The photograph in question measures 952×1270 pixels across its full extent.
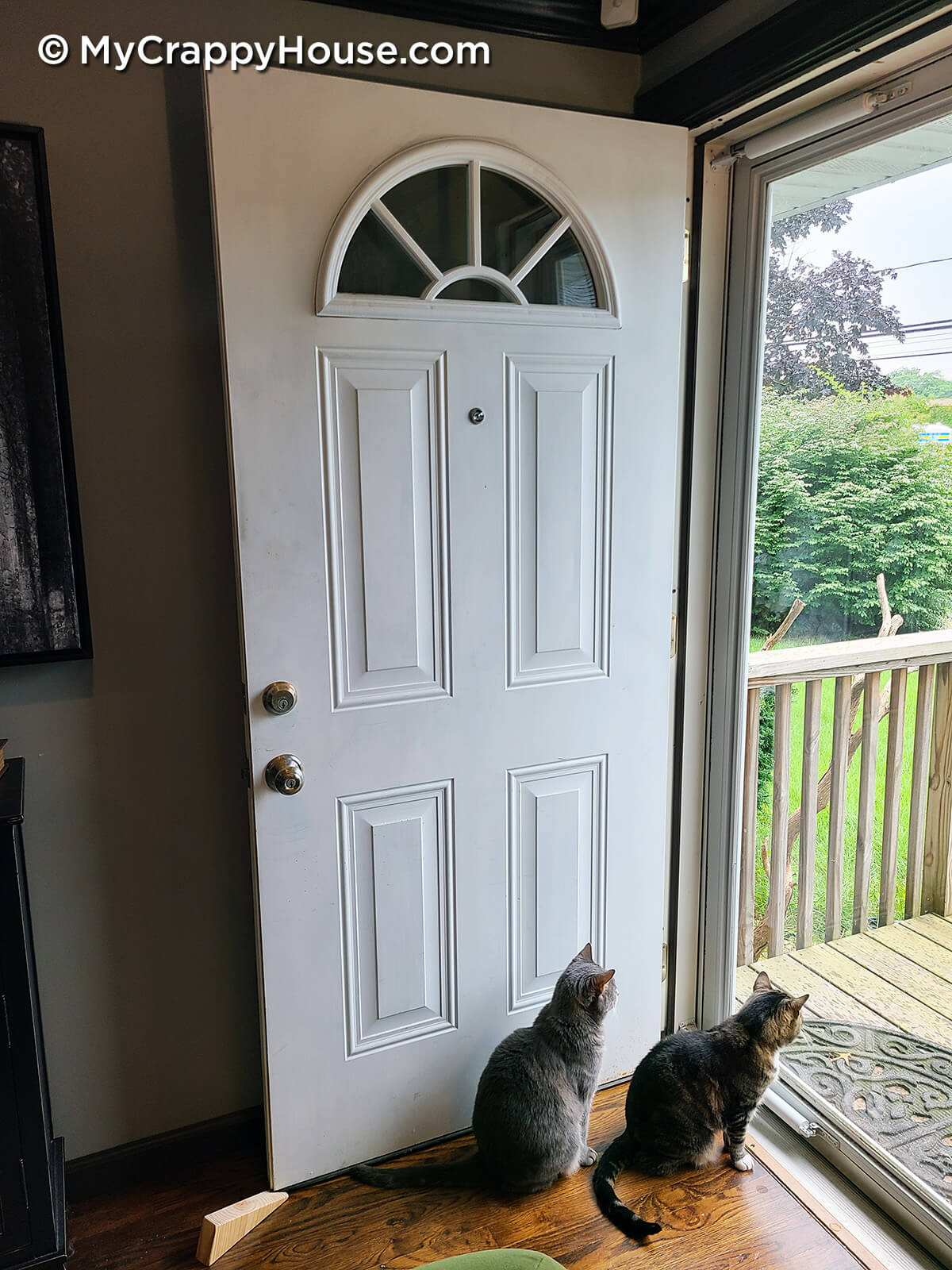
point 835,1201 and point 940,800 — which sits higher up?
point 940,800

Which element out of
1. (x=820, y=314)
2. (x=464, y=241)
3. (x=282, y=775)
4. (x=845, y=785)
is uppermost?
(x=464, y=241)

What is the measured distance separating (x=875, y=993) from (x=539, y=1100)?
75cm

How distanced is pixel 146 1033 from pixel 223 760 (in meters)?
0.59

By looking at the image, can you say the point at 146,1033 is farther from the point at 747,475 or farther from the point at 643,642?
the point at 747,475

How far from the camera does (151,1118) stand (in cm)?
188

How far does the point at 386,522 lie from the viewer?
1693mm

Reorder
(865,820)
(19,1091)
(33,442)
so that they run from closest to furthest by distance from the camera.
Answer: (19,1091), (33,442), (865,820)

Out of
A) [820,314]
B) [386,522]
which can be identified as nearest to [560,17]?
[820,314]

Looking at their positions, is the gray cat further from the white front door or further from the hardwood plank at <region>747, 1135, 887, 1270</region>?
the hardwood plank at <region>747, 1135, 887, 1270</region>

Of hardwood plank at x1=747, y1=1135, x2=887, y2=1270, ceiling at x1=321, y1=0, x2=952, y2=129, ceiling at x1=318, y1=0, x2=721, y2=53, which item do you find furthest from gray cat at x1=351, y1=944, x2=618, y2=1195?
ceiling at x1=318, y1=0, x2=721, y2=53

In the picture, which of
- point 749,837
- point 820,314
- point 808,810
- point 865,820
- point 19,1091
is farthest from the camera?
point 749,837

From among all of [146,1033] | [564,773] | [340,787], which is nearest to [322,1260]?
[146,1033]

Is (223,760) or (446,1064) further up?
(223,760)

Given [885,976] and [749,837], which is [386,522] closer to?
[749,837]
